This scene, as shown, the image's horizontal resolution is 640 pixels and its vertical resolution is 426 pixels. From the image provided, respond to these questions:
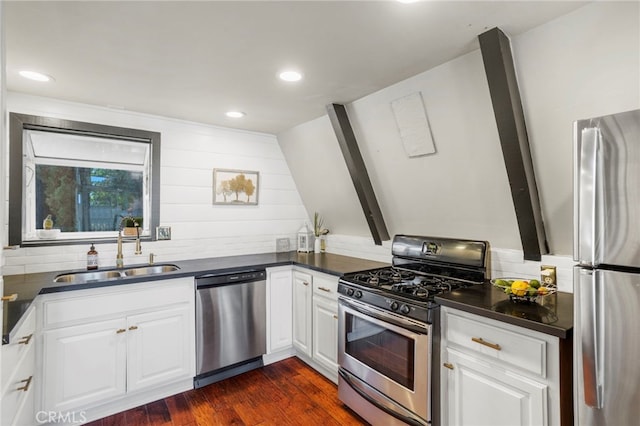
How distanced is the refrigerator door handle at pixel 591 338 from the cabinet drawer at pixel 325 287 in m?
1.69

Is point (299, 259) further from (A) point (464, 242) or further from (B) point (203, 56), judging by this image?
(B) point (203, 56)

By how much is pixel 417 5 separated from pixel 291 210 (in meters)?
2.80

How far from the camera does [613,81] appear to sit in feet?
4.88

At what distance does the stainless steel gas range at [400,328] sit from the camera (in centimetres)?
185

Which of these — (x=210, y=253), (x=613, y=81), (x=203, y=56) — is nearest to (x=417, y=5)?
(x=613, y=81)

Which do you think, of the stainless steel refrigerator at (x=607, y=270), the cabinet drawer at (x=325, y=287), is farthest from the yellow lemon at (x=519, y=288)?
the cabinet drawer at (x=325, y=287)

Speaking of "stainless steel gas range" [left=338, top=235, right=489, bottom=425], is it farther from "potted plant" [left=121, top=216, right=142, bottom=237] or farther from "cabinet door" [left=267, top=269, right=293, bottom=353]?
"potted plant" [left=121, top=216, right=142, bottom=237]

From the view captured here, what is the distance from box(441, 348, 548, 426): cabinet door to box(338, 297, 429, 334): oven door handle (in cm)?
19

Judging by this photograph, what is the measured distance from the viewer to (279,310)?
10.2 ft

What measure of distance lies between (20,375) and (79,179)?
5.76 ft

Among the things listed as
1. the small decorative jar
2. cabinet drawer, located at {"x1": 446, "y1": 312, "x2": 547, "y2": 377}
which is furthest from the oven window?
the small decorative jar

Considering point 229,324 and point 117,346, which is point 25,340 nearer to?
point 117,346

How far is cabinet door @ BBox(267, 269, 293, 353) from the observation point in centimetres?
305

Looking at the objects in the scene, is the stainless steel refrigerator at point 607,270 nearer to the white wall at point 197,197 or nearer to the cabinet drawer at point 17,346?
the cabinet drawer at point 17,346
